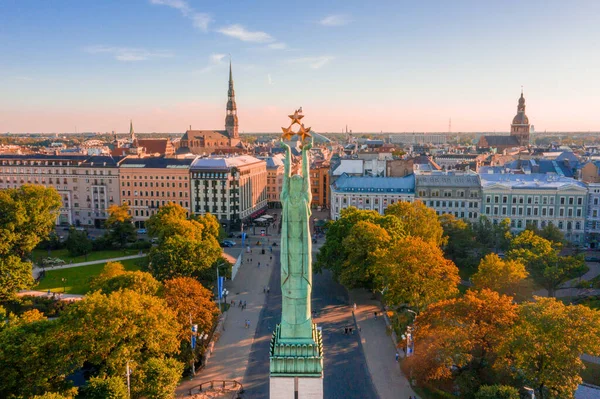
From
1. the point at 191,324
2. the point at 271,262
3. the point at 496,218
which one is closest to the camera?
the point at 191,324

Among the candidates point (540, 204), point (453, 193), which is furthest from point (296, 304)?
point (540, 204)

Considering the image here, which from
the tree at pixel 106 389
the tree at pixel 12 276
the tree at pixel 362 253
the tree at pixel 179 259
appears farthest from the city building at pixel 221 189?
the tree at pixel 106 389

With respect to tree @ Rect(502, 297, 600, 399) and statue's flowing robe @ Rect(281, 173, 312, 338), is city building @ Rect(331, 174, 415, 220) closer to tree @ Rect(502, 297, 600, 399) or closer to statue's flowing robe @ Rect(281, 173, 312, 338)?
tree @ Rect(502, 297, 600, 399)

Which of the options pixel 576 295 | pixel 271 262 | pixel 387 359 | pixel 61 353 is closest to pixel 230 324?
pixel 387 359

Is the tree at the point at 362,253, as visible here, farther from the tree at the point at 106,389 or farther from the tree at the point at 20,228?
the tree at the point at 20,228

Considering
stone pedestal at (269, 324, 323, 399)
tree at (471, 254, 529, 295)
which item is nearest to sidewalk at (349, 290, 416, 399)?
tree at (471, 254, 529, 295)

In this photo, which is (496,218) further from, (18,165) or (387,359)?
(18,165)
